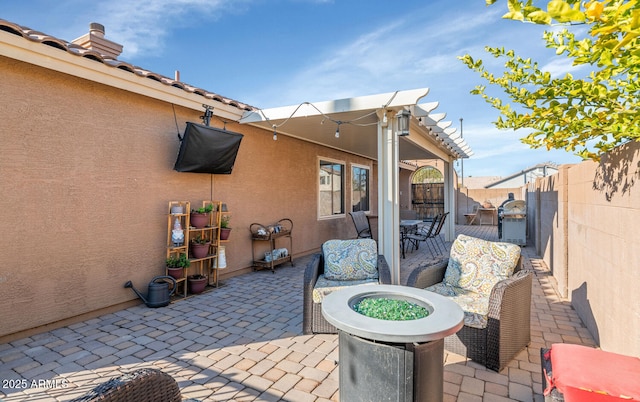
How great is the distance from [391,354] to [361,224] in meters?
6.41

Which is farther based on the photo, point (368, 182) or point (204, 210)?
point (368, 182)

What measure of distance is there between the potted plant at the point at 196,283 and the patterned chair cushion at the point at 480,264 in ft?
11.2

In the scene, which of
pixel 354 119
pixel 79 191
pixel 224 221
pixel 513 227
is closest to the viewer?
pixel 79 191

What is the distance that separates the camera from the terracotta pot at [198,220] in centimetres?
469

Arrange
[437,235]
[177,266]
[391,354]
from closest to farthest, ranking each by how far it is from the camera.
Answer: [391,354] → [177,266] → [437,235]

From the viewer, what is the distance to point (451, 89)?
811 cm

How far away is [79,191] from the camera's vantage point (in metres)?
3.67

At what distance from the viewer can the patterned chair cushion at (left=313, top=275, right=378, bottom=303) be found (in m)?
3.23

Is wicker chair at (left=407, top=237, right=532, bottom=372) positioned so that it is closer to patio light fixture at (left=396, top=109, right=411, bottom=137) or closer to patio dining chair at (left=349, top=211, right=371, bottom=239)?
patio light fixture at (left=396, top=109, right=411, bottom=137)

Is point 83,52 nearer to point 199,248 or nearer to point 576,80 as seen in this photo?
point 199,248

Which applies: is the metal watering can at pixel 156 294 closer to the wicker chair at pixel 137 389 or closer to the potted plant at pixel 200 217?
the potted plant at pixel 200 217

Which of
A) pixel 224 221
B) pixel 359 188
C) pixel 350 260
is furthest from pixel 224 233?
pixel 359 188

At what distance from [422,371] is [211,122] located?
476 cm

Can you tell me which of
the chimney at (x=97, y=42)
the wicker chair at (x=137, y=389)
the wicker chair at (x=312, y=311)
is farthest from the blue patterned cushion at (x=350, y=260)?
the chimney at (x=97, y=42)
